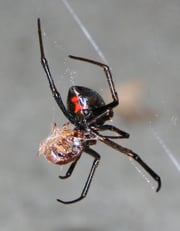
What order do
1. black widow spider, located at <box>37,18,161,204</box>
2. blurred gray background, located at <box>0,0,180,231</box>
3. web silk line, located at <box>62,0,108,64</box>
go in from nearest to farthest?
black widow spider, located at <box>37,18,161,204</box> → blurred gray background, located at <box>0,0,180,231</box> → web silk line, located at <box>62,0,108,64</box>

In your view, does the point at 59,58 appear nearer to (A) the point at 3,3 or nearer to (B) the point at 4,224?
(A) the point at 3,3

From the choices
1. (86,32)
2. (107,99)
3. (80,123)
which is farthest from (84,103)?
(86,32)

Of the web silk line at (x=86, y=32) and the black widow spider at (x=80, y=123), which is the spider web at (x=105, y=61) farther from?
the black widow spider at (x=80, y=123)

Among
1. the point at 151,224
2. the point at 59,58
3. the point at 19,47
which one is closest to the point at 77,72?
the point at 59,58

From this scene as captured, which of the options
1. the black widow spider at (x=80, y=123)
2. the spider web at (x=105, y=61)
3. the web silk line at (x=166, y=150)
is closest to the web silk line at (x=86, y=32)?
the spider web at (x=105, y=61)

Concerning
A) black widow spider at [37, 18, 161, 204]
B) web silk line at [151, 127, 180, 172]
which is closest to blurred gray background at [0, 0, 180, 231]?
web silk line at [151, 127, 180, 172]

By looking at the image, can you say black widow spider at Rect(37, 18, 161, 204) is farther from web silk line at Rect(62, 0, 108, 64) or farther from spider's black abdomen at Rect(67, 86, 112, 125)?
web silk line at Rect(62, 0, 108, 64)

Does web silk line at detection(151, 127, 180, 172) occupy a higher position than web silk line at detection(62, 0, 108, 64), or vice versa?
web silk line at detection(62, 0, 108, 64)
